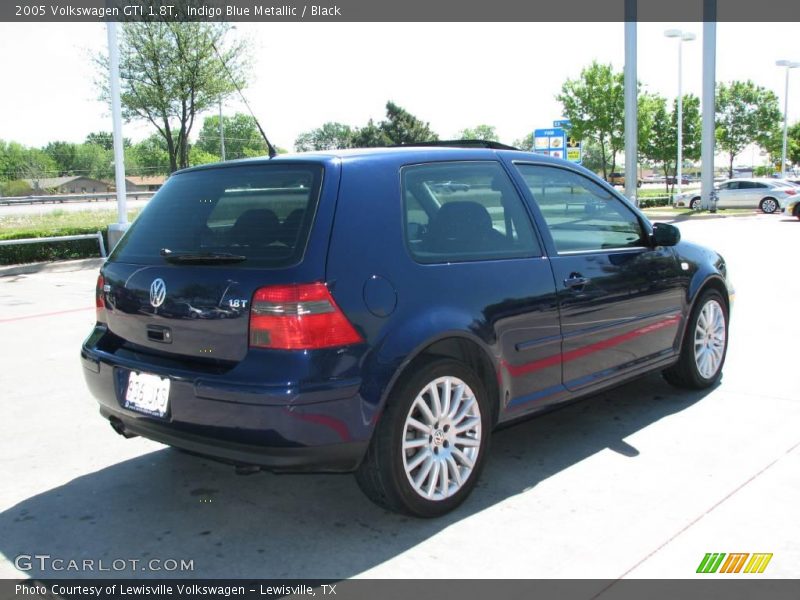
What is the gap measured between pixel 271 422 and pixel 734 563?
6.41 feet

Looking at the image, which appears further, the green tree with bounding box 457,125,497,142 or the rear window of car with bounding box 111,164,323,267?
the green tree with bounding box 457,125,497,142

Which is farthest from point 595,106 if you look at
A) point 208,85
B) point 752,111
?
point 208,85

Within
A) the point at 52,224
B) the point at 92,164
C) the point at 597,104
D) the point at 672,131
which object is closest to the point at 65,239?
the point at 52,224

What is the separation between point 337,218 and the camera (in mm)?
3330

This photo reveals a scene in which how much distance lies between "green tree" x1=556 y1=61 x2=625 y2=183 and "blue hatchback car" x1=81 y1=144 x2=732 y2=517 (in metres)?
46.6

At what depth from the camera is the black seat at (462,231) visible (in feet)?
12.3

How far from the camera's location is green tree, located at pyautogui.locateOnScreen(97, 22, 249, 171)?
22844mm

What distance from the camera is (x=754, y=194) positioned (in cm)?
3228

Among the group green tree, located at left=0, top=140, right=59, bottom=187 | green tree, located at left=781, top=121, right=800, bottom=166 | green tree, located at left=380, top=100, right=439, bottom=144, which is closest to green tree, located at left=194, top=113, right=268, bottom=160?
green tree, located at left=0, top=140, right=59, bottom=187

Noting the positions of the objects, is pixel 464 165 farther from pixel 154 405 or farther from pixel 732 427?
pixel 732 427

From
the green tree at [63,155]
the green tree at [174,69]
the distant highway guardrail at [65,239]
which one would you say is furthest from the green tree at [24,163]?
the distant highway guardrail at [65,239]

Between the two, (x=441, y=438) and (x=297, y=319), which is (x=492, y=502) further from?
(x=297, y=319)

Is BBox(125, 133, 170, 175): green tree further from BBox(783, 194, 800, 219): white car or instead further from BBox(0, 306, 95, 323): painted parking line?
BBox(0, 306, 95, 323): painted parking line

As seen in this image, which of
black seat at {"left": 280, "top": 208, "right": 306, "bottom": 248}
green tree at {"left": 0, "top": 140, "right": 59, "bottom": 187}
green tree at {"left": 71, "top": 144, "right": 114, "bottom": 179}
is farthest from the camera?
green tree at {"left": 71, "top": 144, "right": 114, "bottom": 179}
